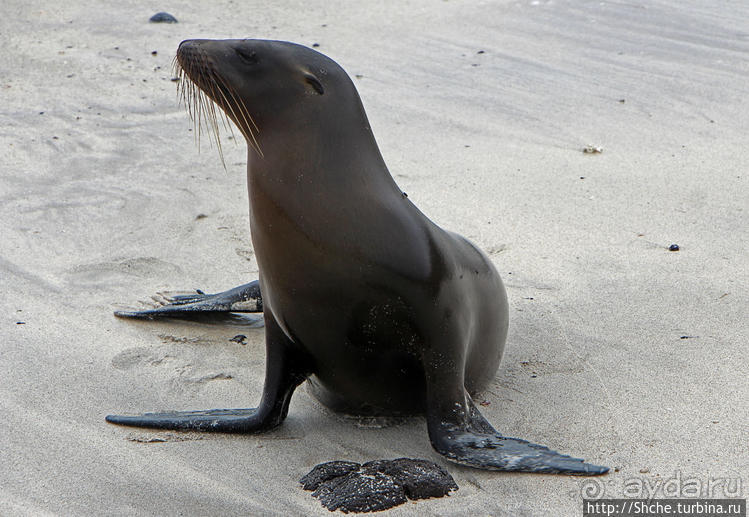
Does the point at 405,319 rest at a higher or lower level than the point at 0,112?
higher

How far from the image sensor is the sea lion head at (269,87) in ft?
8.87

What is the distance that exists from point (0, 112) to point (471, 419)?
4.38 meters

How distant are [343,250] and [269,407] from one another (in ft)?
2.04

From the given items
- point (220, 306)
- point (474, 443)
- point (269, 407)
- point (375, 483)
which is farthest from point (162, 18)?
point (375, 483)

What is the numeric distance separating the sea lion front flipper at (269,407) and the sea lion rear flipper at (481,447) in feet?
1.41

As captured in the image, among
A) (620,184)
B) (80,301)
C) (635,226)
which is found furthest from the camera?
(620,184)

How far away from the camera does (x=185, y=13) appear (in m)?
8.19

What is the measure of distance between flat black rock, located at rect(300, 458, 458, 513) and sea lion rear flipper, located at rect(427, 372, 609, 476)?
0.09 metres

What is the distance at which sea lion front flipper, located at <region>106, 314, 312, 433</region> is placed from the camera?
2.95 meters

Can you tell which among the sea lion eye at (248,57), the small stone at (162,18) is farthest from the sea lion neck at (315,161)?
the small stone at (162,18)

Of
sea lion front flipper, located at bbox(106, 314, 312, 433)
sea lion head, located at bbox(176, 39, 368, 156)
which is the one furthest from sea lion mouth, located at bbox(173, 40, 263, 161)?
sea lion front flipper, located at bbox(106, 314, 312, 433)

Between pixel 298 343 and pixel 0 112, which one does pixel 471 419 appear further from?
pixel 0 112

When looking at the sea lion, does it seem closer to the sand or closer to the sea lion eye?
the sea lion eye

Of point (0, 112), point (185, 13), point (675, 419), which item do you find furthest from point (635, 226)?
point (185, 13)
